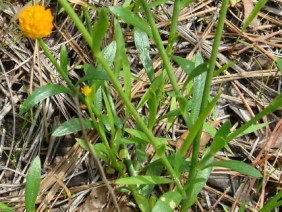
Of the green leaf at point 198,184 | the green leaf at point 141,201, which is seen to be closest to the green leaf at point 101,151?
the green leaf at point 141,201

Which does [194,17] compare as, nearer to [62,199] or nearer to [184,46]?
[184,46]

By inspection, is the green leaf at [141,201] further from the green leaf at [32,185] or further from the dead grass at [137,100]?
the green leaf at [32,185]

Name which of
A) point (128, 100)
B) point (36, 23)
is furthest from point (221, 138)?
point (36, 23)

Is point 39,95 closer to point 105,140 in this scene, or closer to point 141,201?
point 105,140

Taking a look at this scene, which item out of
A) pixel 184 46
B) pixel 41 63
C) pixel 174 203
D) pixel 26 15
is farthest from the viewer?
pixel 184 46

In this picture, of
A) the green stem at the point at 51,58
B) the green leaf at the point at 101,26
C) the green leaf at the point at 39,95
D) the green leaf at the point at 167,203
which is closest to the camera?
the green leaf at the point at 101,26

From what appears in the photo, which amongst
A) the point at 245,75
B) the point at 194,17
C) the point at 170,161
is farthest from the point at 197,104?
the point at 194,17
